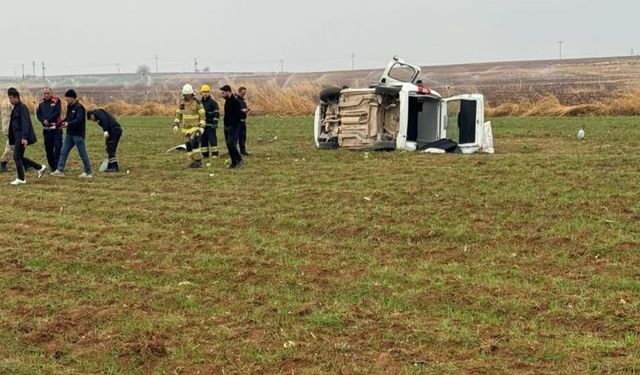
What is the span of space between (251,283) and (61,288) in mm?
A: 1635

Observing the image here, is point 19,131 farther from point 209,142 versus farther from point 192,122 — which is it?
point 209,142

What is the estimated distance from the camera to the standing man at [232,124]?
1407 centimetres

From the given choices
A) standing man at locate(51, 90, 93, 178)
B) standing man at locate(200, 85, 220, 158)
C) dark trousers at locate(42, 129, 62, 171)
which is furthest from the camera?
standing man at locate(200, 85, 220, 158)

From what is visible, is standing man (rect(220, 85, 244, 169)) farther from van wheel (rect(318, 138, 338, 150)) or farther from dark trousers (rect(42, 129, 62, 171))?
van wheel (rect(318, 138, 338, 150))

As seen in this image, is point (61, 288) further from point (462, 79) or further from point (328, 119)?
point (462, 79)

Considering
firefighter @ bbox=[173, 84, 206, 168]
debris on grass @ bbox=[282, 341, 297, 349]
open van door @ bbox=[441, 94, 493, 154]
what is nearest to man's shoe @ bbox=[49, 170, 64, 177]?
firefighter @ bbox=[173, 84, 206, 168]

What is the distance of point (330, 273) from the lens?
688cm

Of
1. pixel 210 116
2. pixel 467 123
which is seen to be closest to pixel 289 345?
pixel 210 116

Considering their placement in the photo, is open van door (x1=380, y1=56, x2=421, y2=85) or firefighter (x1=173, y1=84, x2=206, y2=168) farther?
open van door (x1=380, y1=56, x2=421, y2=85)

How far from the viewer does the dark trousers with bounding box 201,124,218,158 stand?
50.5 ft

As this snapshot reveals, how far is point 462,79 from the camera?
49.9 m

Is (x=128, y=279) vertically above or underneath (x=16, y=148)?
underneath

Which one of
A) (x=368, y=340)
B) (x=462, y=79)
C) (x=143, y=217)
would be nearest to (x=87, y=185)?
(x=143, y=217)

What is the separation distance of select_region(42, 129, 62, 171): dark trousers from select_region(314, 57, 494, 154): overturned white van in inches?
229
